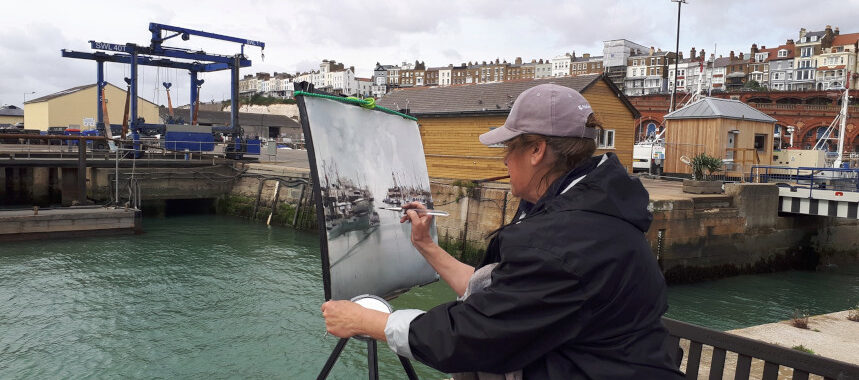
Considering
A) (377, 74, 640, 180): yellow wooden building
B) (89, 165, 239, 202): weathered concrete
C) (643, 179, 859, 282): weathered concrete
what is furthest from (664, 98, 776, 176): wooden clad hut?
(89, 165, 239, 202): weathered concrete

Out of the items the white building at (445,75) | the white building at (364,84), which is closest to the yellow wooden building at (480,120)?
the white building at (445,75)

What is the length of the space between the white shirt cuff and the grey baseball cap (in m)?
0.65

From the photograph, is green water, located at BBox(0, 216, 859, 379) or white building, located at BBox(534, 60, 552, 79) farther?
white building, located at BBox(534, 60, 552, 79)

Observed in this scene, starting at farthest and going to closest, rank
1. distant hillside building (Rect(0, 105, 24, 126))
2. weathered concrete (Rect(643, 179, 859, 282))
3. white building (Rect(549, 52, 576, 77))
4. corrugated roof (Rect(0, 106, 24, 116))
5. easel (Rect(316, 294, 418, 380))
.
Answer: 1. white building (Rect(549, 52, 576, 77))
2. corrugated roof (Rect(0, 106, 24, 116))
3. distant hillside building (Rect(0, 105, 24, 126))
4. weathered concrete (Rect(643, 179, 859, 282))
5. easel (Rect(316, 294, 418, 380))

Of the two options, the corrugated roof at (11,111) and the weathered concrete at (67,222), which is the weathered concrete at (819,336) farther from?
the corrugated roof at (11,111)

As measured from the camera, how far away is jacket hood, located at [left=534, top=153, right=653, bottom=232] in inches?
64.5

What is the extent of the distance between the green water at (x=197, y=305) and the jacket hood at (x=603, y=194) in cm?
659

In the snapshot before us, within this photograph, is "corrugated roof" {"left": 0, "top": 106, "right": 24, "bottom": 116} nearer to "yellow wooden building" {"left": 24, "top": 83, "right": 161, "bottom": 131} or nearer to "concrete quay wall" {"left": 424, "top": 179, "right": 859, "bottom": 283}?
"yellow wooden building" {"left": 24, "top": 83, "right": 161, "bottom": 131}

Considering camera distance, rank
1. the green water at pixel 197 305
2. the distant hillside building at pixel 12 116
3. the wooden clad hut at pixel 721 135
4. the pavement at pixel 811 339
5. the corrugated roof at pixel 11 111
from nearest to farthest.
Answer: the pavement at pixel 811 339
the green water at pixel 197 305
the wooden clad hut at pixel 721 135
the distant hillside building at pixel 12 116
the corrugated roof at pixel 11 111

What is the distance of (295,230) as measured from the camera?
21453 mm

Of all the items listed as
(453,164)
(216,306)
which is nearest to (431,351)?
(216,306)

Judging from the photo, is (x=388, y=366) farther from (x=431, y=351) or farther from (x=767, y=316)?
(x=767, y=316)

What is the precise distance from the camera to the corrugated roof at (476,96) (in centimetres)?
1930

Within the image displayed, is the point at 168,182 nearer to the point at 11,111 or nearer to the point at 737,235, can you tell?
the point at 737,235
